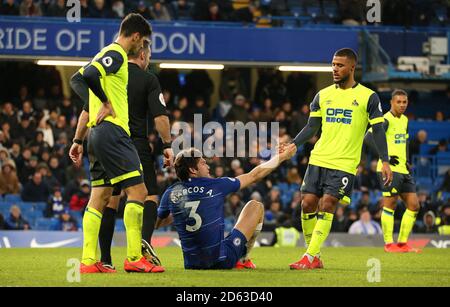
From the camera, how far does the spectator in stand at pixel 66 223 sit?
20391mm

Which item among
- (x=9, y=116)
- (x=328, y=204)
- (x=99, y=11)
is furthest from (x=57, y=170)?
(x=328, y=204)

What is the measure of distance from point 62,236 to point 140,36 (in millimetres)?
9347

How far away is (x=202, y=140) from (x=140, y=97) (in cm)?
1226

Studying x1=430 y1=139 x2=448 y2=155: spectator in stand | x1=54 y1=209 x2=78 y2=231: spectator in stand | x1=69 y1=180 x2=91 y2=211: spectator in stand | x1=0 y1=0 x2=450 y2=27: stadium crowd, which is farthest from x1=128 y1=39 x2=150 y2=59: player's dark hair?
x1=430 y1=139 x2=448 y2=155: spectator in stand

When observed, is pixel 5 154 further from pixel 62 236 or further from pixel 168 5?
pixel 168 5

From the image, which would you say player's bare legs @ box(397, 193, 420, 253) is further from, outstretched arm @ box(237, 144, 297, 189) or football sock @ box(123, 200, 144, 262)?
football sock @ box(123, 200, 144, 262)

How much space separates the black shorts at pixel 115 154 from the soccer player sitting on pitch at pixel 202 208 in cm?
63

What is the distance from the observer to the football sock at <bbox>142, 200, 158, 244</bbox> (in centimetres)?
1081

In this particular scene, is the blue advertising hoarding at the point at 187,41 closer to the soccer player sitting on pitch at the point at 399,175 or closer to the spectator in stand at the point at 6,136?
the spectator in stand at the point at 6,136

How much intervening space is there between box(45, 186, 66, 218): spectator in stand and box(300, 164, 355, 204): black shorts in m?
10.2

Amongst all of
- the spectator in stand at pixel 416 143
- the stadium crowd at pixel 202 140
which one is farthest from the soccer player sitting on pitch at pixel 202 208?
the spectator in stand at pixel 416 143

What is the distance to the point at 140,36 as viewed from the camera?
31.7ft
